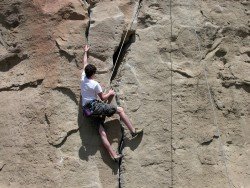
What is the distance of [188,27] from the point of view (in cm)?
633

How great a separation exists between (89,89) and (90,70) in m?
0.24

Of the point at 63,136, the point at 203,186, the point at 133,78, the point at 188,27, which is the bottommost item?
the point at 203,186

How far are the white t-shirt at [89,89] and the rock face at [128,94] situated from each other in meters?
0.29

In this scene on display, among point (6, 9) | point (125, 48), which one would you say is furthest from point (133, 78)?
point (6, 9)

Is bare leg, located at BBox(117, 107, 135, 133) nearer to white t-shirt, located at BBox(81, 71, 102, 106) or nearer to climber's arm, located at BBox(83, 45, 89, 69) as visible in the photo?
white t-shirt, located at BBox(81, 71, 102, 106)

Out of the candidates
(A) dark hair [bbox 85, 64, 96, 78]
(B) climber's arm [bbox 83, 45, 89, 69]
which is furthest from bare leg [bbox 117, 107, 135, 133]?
(B) climber's arm [bbox 83, 45, 89, 69]

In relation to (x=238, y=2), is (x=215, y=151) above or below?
below

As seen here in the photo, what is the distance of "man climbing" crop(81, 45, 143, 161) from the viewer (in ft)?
18.1

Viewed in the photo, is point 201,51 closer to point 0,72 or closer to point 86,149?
point 86,149

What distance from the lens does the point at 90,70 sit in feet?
18.1

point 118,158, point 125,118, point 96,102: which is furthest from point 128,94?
point 118,158

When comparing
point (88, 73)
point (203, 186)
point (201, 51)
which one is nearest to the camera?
point (88, 73)

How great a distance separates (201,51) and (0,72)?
9.18 feet

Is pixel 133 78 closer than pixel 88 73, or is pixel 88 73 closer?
pixel 88 73
